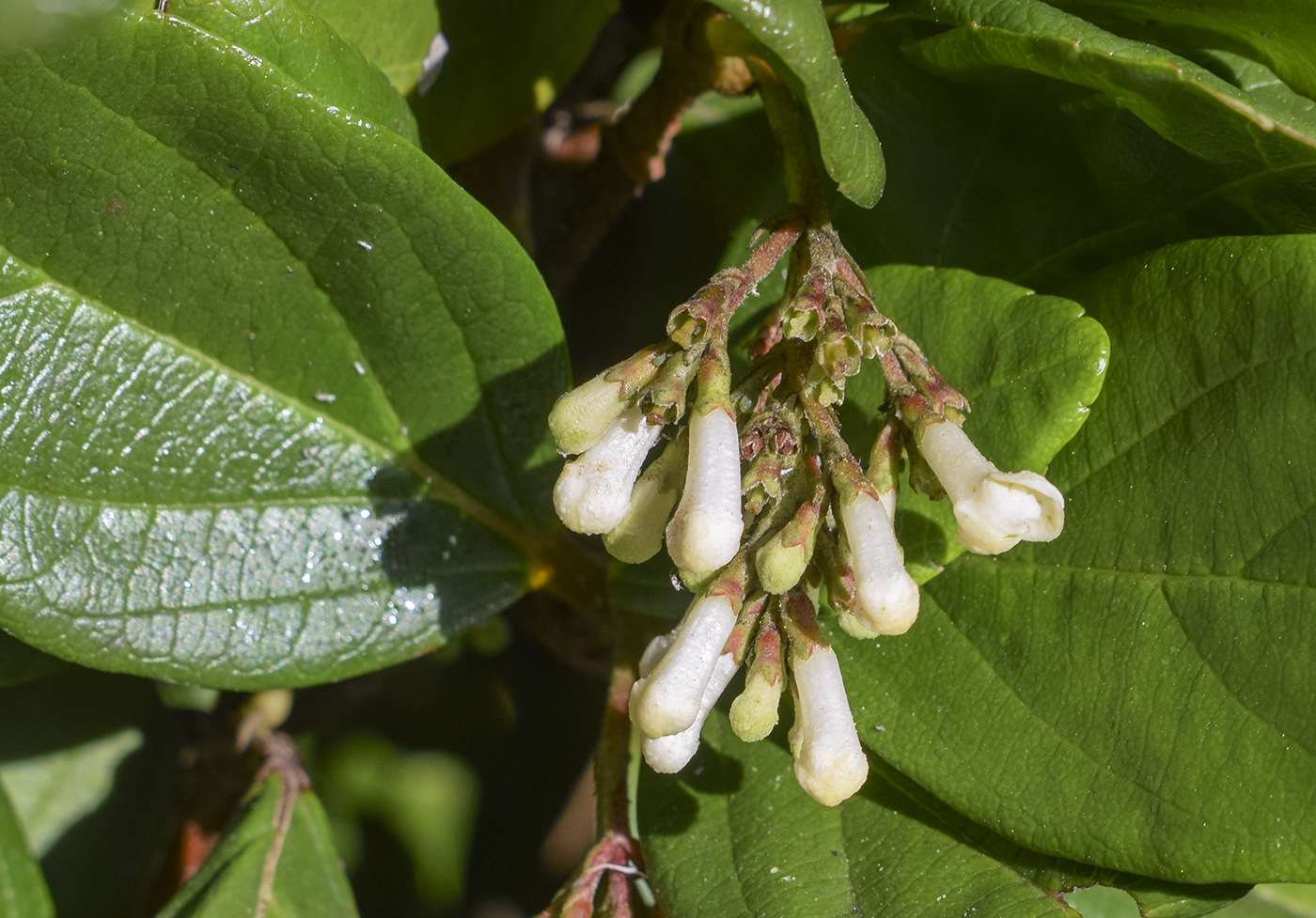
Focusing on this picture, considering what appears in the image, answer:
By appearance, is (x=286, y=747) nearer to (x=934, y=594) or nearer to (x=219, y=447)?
(x=219, y=447)

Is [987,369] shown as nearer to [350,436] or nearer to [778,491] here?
[778,491]

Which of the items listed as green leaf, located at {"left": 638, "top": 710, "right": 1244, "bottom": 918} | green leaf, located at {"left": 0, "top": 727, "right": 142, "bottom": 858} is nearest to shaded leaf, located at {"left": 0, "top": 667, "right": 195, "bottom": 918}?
green leaf, located at {"left": 0, "top": 727, "right": 142, "bottom": 858}

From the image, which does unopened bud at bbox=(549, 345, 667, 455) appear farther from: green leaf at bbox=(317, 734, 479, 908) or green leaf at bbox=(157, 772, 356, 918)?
green leaf at bbox=(317, 734, 479, 908)

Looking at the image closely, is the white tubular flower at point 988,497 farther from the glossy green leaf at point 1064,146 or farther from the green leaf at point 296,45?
the green leaf at point 296,45

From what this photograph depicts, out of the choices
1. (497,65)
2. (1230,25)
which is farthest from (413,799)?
(1230,25)

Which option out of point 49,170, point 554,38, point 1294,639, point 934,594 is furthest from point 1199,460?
point 49,170

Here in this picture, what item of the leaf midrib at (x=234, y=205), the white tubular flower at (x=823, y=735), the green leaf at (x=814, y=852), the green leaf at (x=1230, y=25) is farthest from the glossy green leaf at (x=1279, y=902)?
the leaf midrib at (x=234, y=205)

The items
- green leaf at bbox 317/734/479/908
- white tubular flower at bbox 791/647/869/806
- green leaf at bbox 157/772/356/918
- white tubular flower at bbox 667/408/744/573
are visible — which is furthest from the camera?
green leaf at bbox 317/734/479/908
